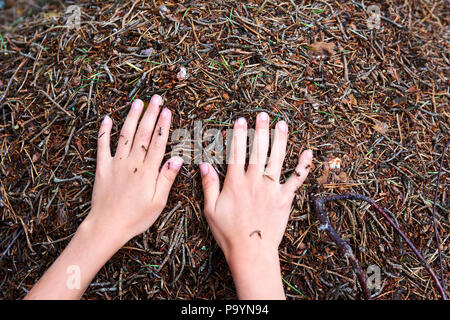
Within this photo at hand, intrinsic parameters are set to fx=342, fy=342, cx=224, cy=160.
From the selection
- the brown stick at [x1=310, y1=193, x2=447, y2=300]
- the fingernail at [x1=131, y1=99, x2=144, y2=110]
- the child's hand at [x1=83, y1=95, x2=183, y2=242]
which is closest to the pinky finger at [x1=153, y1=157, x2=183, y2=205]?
the child's hand at [x1=83, y1=95, x2=183, y2=242]

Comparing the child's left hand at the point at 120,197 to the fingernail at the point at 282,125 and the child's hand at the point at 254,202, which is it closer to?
the child's hand at the point at 254,202

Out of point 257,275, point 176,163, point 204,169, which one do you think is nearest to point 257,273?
point 257,275

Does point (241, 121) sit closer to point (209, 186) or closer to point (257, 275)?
point (209, 186)

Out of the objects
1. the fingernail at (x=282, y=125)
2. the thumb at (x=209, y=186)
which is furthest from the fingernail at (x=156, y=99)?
the fingernail at (x=282, y=125)

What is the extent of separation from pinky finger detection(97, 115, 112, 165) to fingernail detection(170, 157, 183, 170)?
1.25 feet

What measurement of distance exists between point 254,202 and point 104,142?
3.08 feet

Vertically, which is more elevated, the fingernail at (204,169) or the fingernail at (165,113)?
the fingernail at (165,113)

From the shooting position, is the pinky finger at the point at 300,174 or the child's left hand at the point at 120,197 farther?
the pinky finger at the point at 300,174

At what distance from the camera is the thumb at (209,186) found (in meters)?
1.92

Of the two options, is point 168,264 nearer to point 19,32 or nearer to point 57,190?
point 57,190

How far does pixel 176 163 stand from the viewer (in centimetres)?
194

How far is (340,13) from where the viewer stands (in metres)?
2.23
